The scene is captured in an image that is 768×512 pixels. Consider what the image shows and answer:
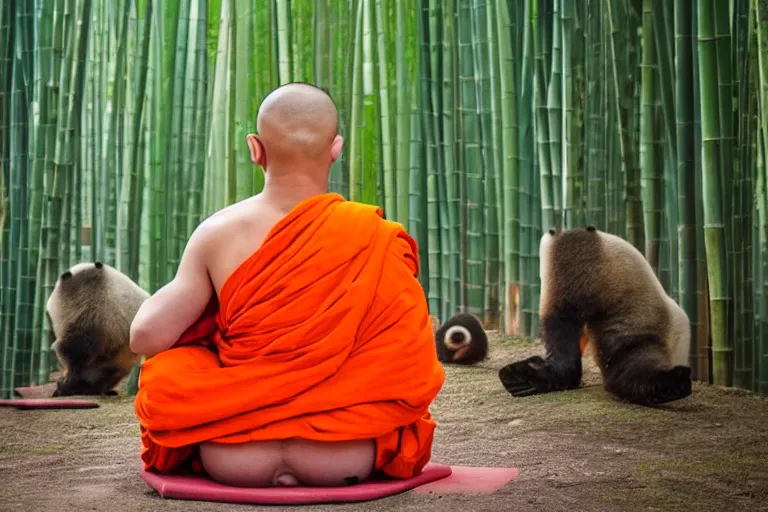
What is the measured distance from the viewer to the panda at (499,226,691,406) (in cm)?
305

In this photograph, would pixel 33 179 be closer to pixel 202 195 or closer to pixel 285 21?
pixel 202 195

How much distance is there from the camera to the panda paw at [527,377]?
3299mm

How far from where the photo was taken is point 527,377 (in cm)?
332

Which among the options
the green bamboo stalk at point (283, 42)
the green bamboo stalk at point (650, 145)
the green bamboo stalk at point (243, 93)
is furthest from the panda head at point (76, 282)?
the green bamboo stalk at point (650, 145)

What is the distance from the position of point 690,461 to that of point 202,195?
273cm

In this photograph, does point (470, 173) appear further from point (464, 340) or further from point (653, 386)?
point (653, 386)

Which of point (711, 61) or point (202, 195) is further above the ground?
point (711, 61)

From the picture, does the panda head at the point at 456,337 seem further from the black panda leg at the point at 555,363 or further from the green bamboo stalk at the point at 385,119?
the green bamboo stalk at the point at 385,119

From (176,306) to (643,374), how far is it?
5.41 feet

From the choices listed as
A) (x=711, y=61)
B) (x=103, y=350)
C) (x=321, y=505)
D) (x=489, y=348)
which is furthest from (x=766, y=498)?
(x=103, y=350)

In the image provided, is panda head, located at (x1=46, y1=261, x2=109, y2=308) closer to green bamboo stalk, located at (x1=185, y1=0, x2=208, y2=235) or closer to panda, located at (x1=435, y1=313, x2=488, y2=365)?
green bamboo stalk, located at (x1=185, y1=0, x2=208, y2=235)

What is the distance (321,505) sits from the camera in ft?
6.06

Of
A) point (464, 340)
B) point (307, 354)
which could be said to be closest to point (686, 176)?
point (464, 340)

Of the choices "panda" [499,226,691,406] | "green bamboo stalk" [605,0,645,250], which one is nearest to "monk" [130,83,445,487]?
"panda" [499,226,691,406]
